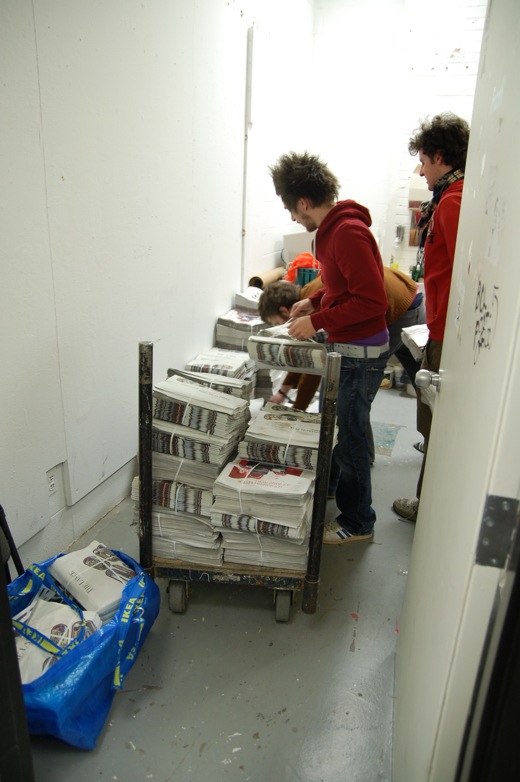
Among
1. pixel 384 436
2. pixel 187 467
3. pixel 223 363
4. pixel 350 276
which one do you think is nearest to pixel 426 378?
pixel 350 276

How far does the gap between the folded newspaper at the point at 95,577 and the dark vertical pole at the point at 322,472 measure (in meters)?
0.58

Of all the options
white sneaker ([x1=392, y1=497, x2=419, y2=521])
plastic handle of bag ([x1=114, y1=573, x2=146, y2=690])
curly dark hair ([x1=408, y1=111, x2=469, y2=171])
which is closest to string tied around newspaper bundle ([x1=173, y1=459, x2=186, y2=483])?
plastic handle of bag ([x1=114, y1=573, x2=146, y2=690])

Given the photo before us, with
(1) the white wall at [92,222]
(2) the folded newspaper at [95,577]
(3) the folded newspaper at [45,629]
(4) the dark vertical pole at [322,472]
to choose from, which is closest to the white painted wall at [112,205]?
(1) the white wall at [92,222]

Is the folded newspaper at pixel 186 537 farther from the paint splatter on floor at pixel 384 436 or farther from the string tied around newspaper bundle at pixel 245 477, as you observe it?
the paint splatter on floor at pixel 384 436

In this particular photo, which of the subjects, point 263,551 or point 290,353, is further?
point 290,353

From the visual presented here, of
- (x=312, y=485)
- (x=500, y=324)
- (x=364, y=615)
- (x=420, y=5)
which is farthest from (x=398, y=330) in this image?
(x=420, y=5)

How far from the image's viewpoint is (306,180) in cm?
205

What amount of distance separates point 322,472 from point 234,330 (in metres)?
1.89

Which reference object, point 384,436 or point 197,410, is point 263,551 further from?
point 384,436

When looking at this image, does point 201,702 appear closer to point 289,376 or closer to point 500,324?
point 500,324

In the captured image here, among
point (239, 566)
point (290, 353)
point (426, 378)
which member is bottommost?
point (239, 566)

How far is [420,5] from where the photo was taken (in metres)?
4.36

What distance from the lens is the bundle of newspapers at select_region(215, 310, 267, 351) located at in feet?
11.4

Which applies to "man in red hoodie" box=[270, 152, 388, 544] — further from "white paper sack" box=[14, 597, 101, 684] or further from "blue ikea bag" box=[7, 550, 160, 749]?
"white paper sack" box=[14, 597, 101, 684]
